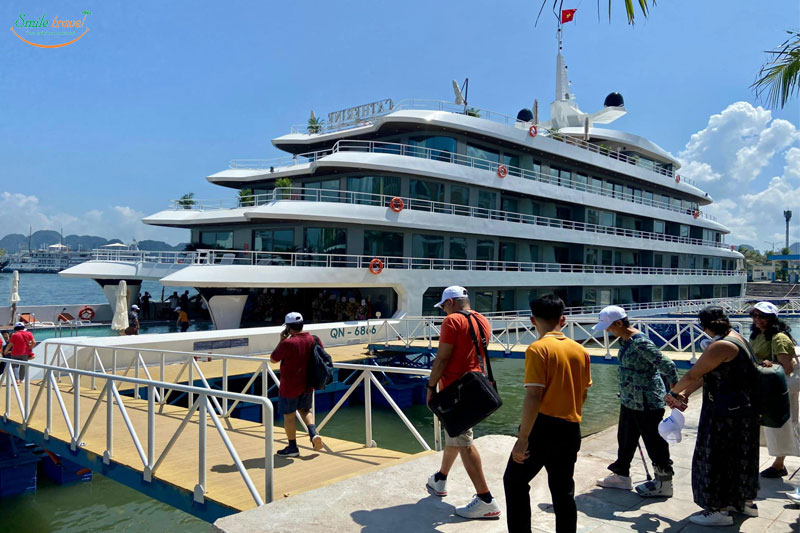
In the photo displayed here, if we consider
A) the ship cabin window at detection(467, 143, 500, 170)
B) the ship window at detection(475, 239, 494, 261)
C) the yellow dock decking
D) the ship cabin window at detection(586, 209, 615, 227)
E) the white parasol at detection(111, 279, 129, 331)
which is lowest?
the yellow dock decking

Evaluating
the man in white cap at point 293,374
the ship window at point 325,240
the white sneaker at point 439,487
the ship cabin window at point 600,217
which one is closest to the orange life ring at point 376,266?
the ship window at point 325,240

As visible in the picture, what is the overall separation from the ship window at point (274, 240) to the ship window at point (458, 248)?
22.6ft

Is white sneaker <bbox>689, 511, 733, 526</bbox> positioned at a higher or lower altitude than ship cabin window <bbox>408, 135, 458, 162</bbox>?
lower

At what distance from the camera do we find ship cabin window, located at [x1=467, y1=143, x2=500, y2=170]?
84.2 feet

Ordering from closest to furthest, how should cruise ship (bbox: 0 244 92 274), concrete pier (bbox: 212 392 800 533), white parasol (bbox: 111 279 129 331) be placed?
concrete pier (bbox: 212 392 800 533)
white parasol (bbox: 111 279 129 331)
cruise ship (bbox: 0 244 92 274)

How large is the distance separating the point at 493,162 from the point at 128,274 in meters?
16.1

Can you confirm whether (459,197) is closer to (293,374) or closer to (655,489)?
(293,374)

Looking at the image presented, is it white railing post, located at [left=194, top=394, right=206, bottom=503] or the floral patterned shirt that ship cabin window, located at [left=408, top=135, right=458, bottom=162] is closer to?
the floral patterned shirt

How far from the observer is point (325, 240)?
75.3ft

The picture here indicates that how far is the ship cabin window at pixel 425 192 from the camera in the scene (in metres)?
23.7

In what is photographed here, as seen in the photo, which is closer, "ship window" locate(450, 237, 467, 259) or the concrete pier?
the concrete pier

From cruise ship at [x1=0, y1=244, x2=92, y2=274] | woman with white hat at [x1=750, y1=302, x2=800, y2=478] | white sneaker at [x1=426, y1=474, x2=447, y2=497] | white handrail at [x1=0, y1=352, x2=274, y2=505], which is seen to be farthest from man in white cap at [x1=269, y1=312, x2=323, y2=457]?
cruise ship at [x1=0, y1=244, x2=92, y2=274]

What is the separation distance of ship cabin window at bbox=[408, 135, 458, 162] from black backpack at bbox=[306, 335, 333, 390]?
60.7 ft

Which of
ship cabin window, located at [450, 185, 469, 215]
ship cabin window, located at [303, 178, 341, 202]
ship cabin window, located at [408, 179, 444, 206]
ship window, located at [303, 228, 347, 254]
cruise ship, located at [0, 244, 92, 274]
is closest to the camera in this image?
ship window, located at [303, 228, 347, 254]
